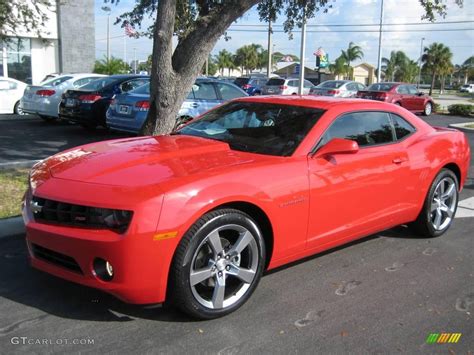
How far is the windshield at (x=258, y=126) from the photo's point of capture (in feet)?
13.6

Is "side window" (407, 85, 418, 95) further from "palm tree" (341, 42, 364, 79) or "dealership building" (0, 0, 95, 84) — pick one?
"palm tree" (341, 42, 364, 79)

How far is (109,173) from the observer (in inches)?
134

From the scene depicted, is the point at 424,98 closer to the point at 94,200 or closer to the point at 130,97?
the point at 130,97

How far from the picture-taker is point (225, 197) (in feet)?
10.9

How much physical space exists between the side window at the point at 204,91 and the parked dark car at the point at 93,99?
2713 mm

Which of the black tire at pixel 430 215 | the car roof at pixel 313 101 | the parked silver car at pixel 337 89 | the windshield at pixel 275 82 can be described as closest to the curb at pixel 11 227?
the car roof at pixel 313 101

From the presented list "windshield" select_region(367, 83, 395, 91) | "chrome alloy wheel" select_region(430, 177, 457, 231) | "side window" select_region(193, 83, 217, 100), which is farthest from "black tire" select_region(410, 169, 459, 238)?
"windshield" select_region(367, 83, 395, 91)

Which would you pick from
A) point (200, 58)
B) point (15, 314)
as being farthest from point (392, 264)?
point (200, 58)

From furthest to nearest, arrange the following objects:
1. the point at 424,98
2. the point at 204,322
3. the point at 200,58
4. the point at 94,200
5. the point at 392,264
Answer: the point at 424,98
the point at 200,58
the point at 392,264
the point at 204,322
the point at 94,200

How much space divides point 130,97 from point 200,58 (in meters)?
3.44

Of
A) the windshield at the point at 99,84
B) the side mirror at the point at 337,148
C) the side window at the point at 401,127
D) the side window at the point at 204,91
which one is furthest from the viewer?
the windshield at the point at 99,84

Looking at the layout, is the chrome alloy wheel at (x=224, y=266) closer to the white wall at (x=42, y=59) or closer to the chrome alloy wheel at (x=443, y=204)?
the chrome alloy wheel at (x=443, y=204)

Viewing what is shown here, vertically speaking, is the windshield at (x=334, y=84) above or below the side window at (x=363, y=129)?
above

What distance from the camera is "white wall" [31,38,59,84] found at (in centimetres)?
2744
